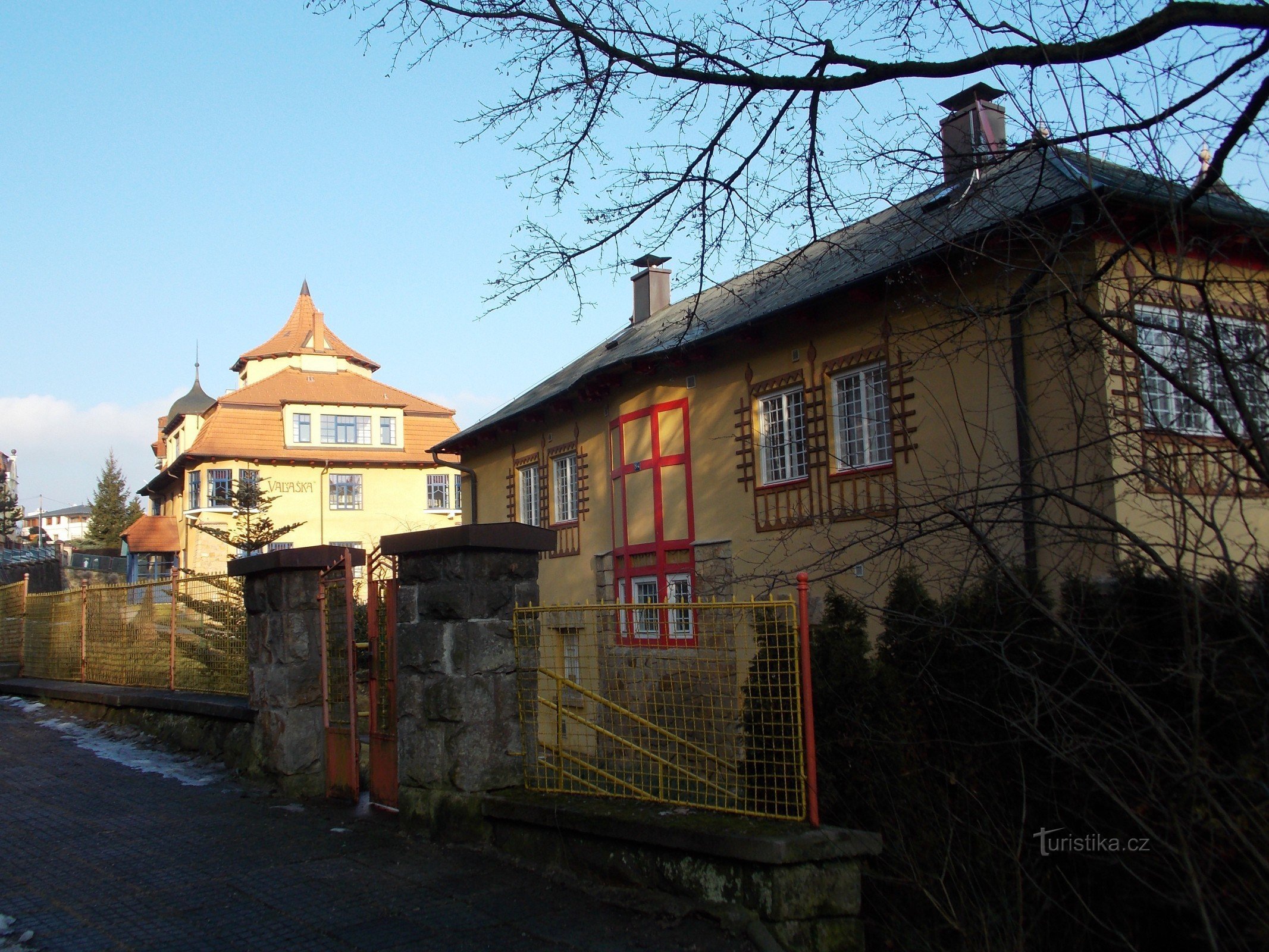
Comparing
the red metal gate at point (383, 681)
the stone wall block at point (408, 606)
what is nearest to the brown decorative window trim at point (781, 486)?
the red metal gate at point (383, 681)

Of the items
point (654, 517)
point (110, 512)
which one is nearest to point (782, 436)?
point (654, 517)

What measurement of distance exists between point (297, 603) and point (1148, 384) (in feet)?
21.1

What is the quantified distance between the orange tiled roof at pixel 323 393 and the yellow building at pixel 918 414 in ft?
66.0

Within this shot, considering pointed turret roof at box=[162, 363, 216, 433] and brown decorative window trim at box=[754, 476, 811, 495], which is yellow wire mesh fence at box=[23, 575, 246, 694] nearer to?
brown decorative window trim at box=[754, 476, 811, 495]

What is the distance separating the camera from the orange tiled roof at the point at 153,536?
43031 millimetres

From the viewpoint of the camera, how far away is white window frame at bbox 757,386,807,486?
552 inches

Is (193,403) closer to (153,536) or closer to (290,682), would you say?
(153,536)

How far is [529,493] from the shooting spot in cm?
2212

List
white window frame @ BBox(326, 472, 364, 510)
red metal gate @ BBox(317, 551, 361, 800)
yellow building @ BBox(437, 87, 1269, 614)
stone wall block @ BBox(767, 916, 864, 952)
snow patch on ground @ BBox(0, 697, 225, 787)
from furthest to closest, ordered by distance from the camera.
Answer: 1. white window frame @ BBox(326, 472, 364, 510)
2. snow patch on ground @ BBox(0, 697, 225, 787)
3. red metal gate @ BBox(317, 551, 361, 800)
4. yellow building @ BBox(437, 87, 1269, 614)
5. stone wall block @ BBox(767, 916, 864, 952)

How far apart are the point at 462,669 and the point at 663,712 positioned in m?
1.25

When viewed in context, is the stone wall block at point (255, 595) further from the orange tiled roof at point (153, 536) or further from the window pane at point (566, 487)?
the orange tiled roof at point (153, 536)

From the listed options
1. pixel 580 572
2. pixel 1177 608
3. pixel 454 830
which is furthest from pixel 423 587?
pixel 580 572

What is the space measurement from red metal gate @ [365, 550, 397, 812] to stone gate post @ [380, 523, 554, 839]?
0.62 meters

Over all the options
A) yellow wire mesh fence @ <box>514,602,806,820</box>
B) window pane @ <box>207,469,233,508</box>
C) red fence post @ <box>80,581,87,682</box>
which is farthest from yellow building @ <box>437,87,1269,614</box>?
window pane @ <box>207,469,233,508</box>
